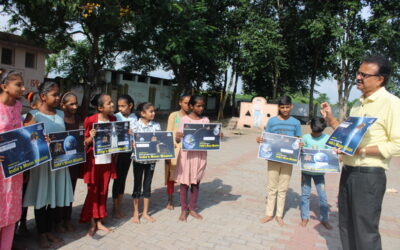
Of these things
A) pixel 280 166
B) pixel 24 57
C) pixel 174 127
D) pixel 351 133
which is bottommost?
pixel 280 166

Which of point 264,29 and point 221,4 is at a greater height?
point 221,4

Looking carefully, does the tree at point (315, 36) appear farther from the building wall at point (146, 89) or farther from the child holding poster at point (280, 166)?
the child holding poster at point (280, 166)

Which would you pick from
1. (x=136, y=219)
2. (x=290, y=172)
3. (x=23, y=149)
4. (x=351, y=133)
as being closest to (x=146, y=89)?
(x=136, y=219)

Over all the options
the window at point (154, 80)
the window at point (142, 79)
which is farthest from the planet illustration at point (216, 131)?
the window at point (154, 80)

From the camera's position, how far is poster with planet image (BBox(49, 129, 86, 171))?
3.32m

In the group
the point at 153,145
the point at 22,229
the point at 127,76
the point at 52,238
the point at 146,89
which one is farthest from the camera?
the point at 146,89

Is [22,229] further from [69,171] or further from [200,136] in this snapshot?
[200,136]

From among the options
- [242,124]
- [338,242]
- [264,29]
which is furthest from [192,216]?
[264,29]

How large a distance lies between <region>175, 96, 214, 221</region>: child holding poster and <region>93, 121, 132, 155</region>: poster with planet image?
2.69 ft

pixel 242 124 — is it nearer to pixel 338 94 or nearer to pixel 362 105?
pixel 338 94

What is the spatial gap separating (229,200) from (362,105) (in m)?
3.27

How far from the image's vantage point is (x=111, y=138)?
3893mm

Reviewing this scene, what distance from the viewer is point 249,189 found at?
6.50m

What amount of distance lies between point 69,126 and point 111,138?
517 millimetres
